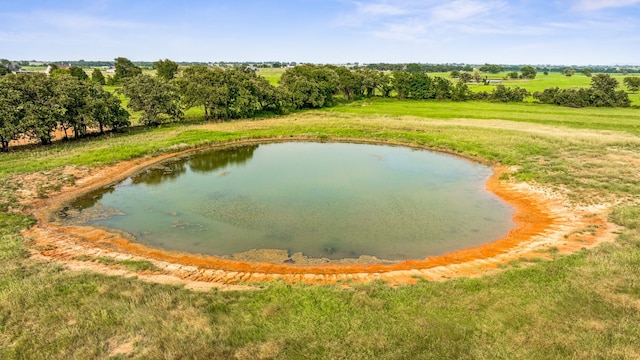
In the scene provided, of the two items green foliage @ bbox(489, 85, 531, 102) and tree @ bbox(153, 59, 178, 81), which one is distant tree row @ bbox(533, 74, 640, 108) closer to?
green foliage @ bbox(489, 85, 531, 102)

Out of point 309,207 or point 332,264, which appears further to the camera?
point 309,207

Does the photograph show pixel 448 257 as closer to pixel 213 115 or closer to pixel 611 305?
pixel 611 305

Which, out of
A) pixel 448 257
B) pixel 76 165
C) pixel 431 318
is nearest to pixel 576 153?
pixel 448 257

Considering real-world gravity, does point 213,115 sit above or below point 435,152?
above

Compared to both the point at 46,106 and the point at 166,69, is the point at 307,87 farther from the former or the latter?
the point at 166,69

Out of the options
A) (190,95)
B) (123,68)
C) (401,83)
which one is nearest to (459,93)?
(401,83)

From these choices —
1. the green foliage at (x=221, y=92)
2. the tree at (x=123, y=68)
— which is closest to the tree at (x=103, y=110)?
the green foliage at (x=221, y=92)

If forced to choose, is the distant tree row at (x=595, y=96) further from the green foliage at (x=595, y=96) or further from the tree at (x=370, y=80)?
the tree at (x=370, y=80)
